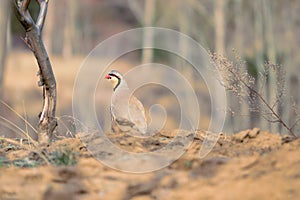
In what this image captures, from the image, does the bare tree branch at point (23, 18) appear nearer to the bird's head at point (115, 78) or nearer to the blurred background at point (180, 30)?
the bird's head at point (115, 78)

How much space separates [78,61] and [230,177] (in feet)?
104

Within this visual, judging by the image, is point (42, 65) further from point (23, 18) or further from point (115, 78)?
point (115, 78)

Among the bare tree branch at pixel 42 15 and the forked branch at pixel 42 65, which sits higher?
the bare tree branch at pixel 42 15

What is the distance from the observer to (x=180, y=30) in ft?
95.6

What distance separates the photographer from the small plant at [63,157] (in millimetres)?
4648

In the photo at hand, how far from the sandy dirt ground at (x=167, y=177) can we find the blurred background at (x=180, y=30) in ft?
35.1

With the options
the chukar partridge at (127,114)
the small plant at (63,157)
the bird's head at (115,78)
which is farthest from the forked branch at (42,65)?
the small plant at (63,157)

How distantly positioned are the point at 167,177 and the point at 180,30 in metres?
25.5

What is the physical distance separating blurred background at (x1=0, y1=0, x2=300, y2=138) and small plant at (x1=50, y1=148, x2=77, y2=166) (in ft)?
35.0

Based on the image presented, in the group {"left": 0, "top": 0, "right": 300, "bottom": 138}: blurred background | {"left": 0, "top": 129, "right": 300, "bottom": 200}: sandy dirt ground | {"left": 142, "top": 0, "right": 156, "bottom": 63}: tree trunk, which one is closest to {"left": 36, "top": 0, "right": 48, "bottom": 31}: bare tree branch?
{"left": 0, "top": 129, "right": 300, "bottom": 200}: sandy dirt ground

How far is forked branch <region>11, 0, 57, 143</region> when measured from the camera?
18.2 ft

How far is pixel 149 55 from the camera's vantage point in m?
32.0

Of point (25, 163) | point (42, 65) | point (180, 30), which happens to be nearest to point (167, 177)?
point (25, 163)

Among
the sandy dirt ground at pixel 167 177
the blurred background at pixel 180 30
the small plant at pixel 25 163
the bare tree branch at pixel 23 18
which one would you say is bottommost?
the sandy dirt ground at pixel 167 177
